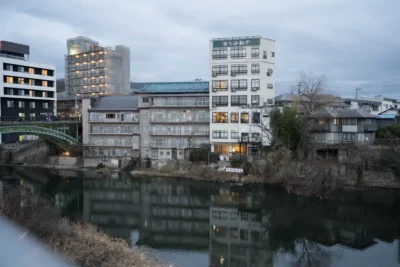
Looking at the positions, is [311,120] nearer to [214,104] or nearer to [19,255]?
[214,104]

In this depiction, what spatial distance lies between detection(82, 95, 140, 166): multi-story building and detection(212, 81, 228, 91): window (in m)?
7.62

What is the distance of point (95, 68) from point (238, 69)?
3346cm

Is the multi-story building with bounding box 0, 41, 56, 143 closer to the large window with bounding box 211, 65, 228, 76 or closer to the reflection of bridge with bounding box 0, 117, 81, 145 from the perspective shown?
the reflection of bridge with bounding box 0, 117, 81, 145

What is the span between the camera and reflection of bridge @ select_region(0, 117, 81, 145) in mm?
30000

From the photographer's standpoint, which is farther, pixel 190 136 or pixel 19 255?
pixel 190 136

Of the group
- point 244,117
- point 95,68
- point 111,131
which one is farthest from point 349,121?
point 95,68

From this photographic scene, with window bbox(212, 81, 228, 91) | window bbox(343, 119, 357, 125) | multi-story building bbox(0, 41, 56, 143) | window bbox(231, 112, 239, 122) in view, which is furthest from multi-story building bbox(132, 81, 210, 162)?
multi-story building bbox(0, 41, 56, 143)

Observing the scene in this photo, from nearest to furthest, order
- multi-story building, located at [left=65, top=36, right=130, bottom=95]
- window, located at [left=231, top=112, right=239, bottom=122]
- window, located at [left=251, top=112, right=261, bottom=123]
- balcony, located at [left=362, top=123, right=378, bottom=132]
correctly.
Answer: balcony, located at [left=362, top=123, right=378, bottom=132]
window, located at [left=251, top=112, right=261, bottom=123]
window, located at [left=231, top=112, right=239, bottom=122]
multi-story building, located at [left=65, top=36, right=130, bottom=95]

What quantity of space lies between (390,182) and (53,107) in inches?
1540

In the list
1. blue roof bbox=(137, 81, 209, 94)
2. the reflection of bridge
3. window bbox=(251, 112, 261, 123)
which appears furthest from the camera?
blue roof bbox=(137, 81, 209, 94)

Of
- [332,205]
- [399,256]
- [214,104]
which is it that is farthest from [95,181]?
[399,256]

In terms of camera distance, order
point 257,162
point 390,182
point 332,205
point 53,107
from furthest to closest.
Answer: point 53,107
point 257,162
point 390,182
point 332,205

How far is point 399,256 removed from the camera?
12695 mm

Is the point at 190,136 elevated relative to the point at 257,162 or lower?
elevated
